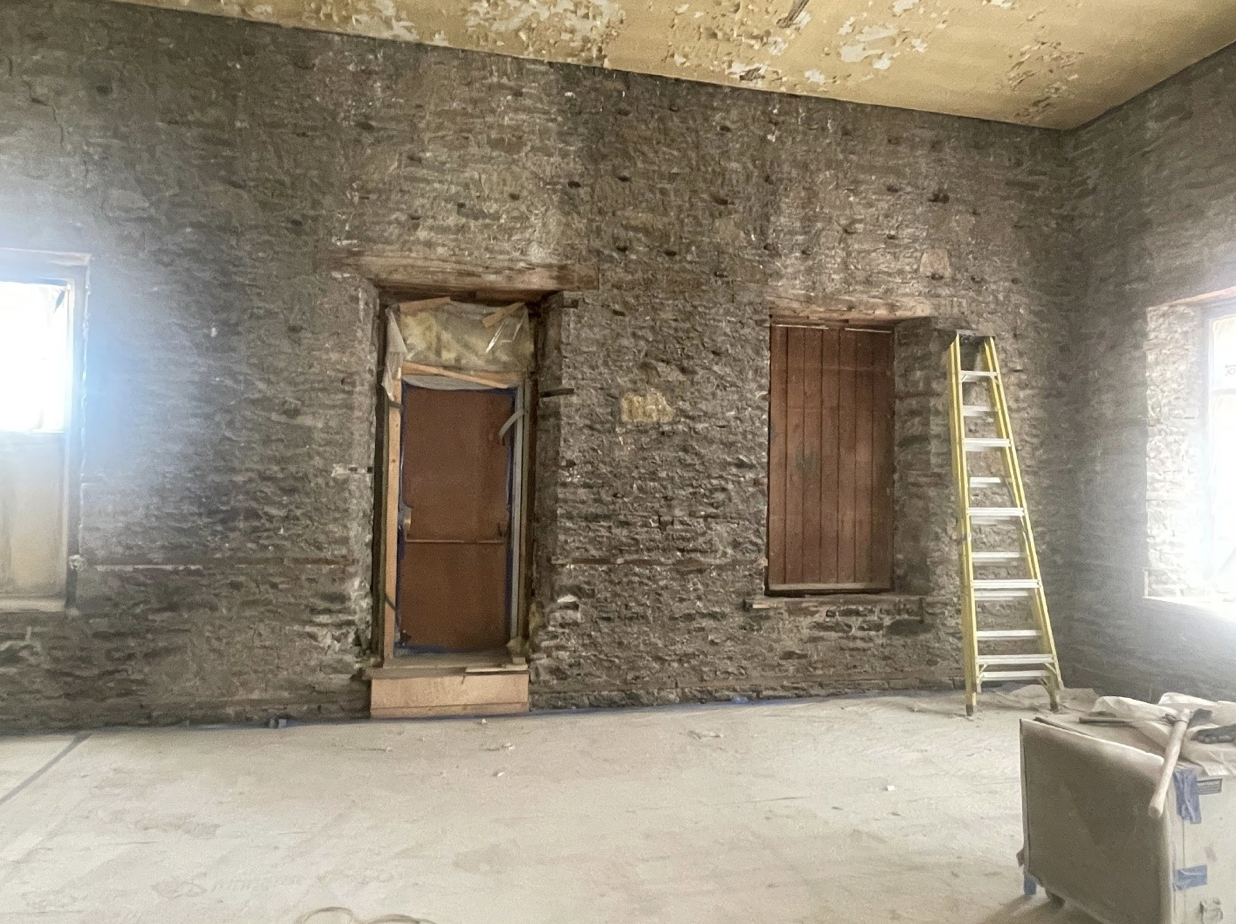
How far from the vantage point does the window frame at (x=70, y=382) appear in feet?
11.6

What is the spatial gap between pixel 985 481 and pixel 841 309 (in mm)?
1244

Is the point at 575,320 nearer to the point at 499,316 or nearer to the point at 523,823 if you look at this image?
the point at 499,316

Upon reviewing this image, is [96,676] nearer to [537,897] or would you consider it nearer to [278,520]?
[278,520]

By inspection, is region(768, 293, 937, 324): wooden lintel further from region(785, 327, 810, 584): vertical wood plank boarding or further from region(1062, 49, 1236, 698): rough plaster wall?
region(1062, 49, 1236, 698): rough plaster wall

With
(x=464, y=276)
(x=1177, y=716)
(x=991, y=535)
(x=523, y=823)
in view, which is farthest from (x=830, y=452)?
(x=523, y=823)

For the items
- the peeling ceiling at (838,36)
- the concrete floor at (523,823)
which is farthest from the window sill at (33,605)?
the peeling ceiling at (838,36)

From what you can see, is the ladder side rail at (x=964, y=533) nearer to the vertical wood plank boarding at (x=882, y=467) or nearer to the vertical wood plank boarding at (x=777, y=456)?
the vertical wood plank boarding at (x=882, y=467)

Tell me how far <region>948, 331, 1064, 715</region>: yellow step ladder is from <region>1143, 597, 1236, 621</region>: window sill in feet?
1.80

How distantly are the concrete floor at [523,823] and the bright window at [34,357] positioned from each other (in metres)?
1.47

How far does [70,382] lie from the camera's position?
3.61 meters

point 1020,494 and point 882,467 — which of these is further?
point 882,467

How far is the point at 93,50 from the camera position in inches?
139

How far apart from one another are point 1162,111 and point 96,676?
6.07 meters

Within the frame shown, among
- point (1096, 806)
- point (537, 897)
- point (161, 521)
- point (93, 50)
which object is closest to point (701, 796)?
point (537, 897)
